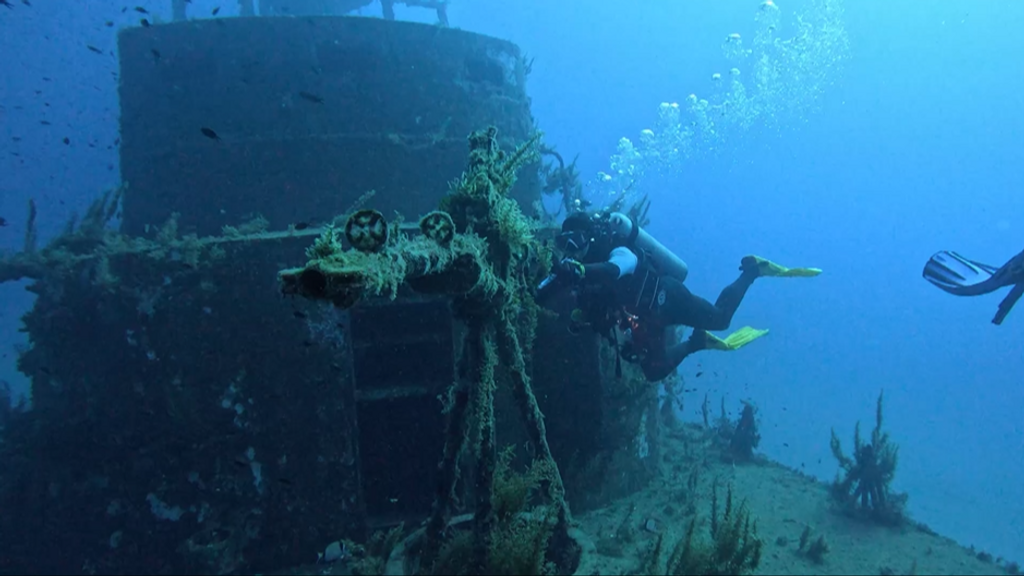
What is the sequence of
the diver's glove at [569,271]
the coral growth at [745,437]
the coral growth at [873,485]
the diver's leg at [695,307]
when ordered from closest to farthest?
the diver's glove at [569,271] → the coral growth at [873,485] → the diver's leg at [695,307] → the coral growth at [745,437]

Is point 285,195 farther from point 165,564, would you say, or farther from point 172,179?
point 165,564

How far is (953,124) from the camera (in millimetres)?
127875

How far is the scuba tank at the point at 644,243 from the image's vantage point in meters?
6.69

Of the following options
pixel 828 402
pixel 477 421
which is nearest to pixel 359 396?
pixel 477 421

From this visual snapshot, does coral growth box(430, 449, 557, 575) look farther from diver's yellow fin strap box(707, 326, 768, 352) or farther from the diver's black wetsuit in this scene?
diver's yellow fin strap box(707, 326, 768, 352)

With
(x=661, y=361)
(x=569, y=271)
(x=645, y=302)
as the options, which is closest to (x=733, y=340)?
(x=661, y=361)

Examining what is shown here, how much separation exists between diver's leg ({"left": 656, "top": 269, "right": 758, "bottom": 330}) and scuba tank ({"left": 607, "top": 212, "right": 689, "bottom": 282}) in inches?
9.6

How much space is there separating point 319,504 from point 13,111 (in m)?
127

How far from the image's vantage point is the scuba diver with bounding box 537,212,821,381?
5883mm

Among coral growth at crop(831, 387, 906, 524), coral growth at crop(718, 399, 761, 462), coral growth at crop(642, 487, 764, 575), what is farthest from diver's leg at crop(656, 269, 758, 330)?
coral growth at crop(642, 487, 764, 575)

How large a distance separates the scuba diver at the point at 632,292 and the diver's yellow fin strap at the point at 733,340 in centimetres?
2

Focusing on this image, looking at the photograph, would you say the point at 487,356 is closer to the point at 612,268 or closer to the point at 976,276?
the point at 612,268

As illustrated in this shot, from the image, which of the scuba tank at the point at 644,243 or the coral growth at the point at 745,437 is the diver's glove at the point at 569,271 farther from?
the coral growth at the point at 745,437

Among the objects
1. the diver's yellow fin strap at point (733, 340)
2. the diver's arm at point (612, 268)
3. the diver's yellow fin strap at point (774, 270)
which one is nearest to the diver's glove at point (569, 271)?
the diver's arm at point (612, 268)
